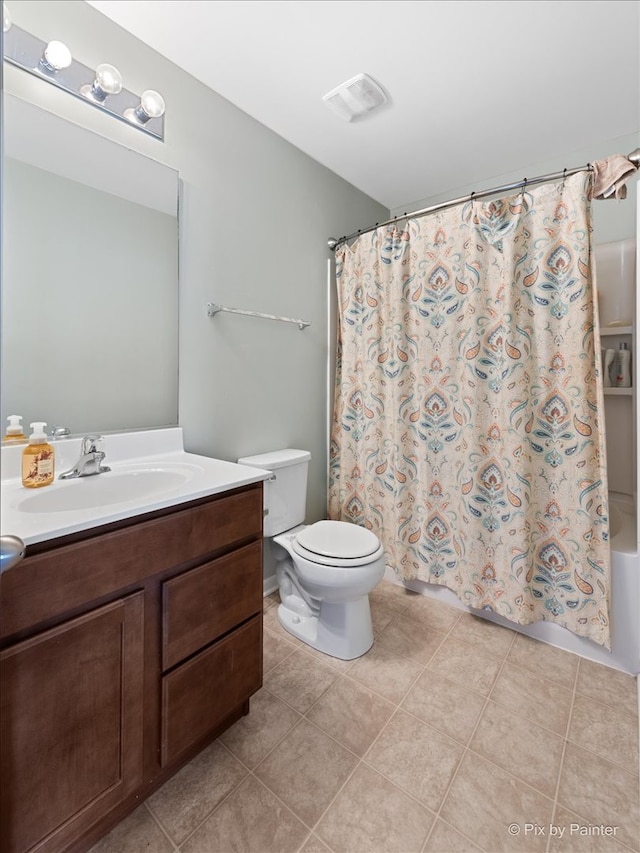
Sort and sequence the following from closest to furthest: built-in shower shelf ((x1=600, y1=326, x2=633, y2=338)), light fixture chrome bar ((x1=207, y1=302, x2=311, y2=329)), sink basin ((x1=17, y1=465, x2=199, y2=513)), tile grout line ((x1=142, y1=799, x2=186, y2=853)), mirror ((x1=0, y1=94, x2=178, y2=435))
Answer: tile grout line ((x1=142, y1=799, x2=186, y2=853)), sink basin ((x1=17, y1=465, x2=199, y2=513)), mirror ((x1=0, y1=94, x2=178, y2=435)), light fixture chrome bar ((x1=207, y1=302, x2=311, y2=329)), built-in shower shelf ((x1=600, y1=326, x2=633, y2=338))

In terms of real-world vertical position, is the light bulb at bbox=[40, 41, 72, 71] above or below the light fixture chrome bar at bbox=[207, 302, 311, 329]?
above

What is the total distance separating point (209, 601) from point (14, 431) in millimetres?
754

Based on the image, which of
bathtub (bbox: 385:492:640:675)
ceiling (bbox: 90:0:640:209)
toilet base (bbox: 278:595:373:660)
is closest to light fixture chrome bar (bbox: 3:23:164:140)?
ceiling (bbox: 90:0:640:209)

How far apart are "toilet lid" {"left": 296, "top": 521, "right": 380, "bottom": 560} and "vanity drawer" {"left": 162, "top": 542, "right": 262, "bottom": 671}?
1.29 feet

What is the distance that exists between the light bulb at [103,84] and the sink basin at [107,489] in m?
1.24

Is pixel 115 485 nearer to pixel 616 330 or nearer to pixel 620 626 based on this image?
→ pixel 620 626

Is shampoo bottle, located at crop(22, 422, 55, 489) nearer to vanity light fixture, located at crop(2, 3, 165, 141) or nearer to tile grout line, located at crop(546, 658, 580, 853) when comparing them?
vanity light fixture, located at crop(2, 3, 165, 141)

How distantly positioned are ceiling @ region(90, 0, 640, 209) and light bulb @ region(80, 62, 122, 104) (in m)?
0.23

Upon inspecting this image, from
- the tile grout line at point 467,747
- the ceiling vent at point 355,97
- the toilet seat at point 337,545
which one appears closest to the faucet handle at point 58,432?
the toilet seat at point 337,545

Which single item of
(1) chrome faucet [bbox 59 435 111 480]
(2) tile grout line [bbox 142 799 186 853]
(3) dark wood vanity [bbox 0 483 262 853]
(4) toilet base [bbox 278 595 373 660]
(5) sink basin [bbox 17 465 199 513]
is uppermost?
(1) chrome faucet [bbox 59 435 111 480]

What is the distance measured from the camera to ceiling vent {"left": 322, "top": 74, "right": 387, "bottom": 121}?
158 centimetres

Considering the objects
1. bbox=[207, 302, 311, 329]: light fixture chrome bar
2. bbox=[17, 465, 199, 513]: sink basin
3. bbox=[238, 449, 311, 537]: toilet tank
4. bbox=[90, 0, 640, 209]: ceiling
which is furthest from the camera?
bbox=[238, 449, 311, 537]: toilet tank

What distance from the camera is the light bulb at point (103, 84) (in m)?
1.27

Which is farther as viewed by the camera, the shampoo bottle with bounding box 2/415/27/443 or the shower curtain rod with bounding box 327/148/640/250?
the shower curtain rod with bounding box 327/148/640/250
